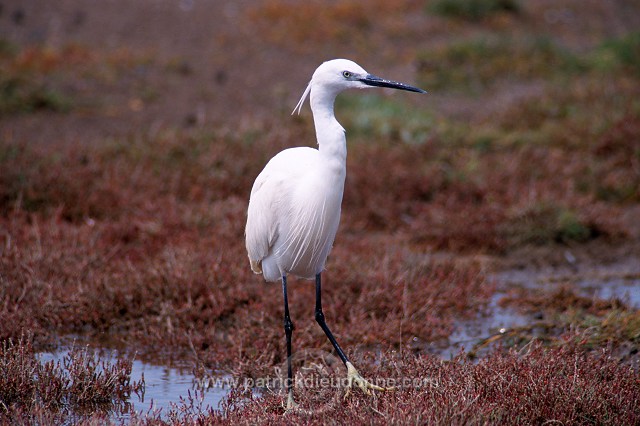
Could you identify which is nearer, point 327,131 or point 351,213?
point 327,131

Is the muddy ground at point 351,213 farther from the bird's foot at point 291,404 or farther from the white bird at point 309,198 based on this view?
the white bird at point 309,198

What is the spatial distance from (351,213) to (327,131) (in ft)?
13.1

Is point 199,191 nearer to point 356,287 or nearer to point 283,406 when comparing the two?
point 356,287

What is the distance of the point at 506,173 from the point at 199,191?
3216 millimetres

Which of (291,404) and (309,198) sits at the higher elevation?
(309,198)

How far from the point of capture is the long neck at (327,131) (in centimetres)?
425

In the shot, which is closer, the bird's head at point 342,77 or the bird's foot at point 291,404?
the bird's foot at point 291,404

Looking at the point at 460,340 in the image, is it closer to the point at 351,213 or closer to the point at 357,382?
the point at 357,382

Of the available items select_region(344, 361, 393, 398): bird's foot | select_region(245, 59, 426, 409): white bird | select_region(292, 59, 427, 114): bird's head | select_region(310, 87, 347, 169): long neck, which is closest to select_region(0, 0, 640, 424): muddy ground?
select_region(344, 361, 393, 398): bird's foot

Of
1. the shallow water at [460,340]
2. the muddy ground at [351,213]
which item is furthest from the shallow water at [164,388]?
the muddy ground at [351,213]

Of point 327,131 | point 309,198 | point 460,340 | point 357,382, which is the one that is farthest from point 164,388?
point 460,340

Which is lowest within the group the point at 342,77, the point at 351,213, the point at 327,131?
the point at 351,213

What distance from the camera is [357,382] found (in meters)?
4.50

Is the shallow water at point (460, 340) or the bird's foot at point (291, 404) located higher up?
the bird's foot at point (291, 404)
